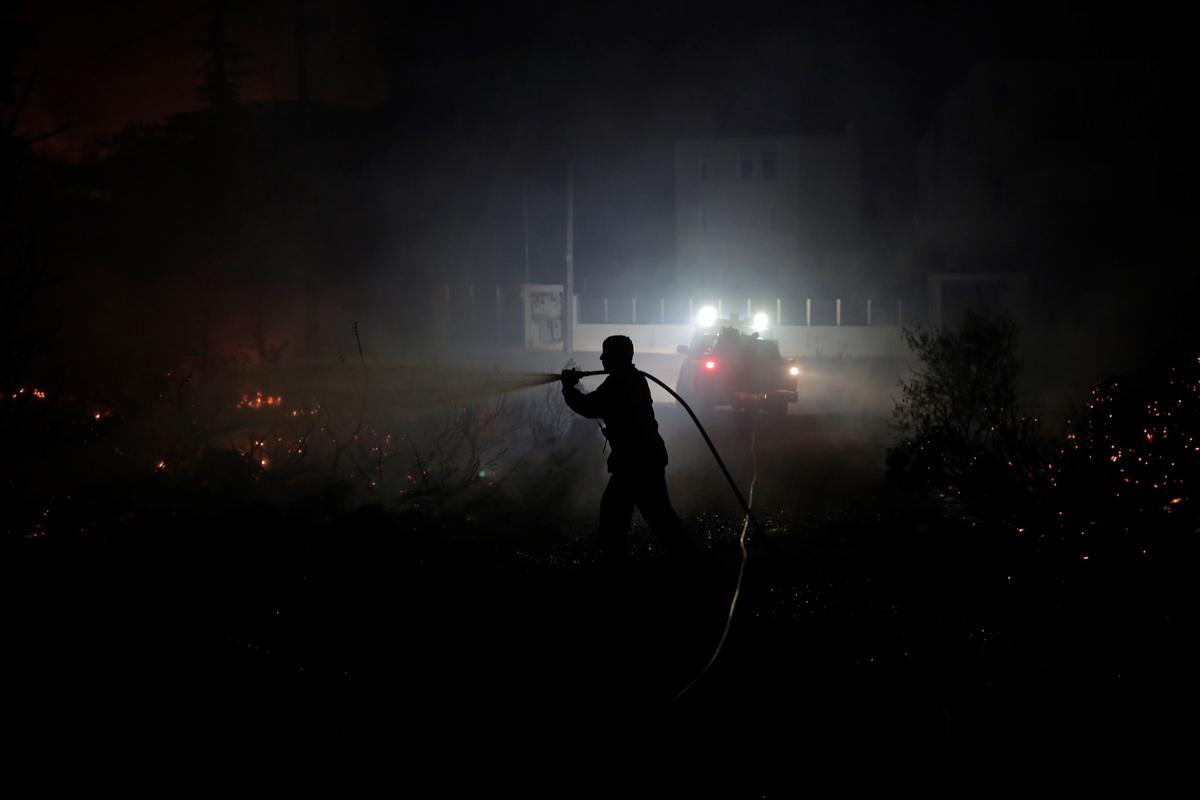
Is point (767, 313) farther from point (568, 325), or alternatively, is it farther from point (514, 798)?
point (514, 798)

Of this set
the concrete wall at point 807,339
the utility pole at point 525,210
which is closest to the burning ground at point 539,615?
the utility pole at point 525,210

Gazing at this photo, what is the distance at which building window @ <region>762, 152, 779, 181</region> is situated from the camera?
31000mm

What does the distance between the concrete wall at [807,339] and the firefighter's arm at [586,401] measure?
69.2 ft

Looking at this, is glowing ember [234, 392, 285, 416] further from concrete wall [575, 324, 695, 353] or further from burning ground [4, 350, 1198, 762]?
concrete wall [575, 324, 695, 353]

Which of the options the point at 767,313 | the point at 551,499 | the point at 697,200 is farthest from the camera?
the point at 697,200

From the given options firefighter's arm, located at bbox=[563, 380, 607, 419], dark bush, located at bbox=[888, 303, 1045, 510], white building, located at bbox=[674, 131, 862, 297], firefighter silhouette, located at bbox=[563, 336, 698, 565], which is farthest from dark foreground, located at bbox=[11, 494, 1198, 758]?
white building, located at bbox=[674, 131, 862, 297]

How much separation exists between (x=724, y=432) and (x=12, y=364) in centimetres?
955

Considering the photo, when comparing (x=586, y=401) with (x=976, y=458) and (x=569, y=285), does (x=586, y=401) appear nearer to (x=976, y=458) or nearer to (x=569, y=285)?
(x=976, y=458)

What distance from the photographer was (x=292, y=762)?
329cm

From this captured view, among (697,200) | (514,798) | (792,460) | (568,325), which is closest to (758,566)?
(514,798)

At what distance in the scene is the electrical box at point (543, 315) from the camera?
29359 millimetres

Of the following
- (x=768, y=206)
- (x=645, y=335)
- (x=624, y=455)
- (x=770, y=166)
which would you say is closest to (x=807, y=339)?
(x=645, y=335)

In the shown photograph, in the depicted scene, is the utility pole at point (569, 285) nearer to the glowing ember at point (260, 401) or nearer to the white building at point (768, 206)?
the white building at point (768, 206)

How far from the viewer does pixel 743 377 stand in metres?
14.0
